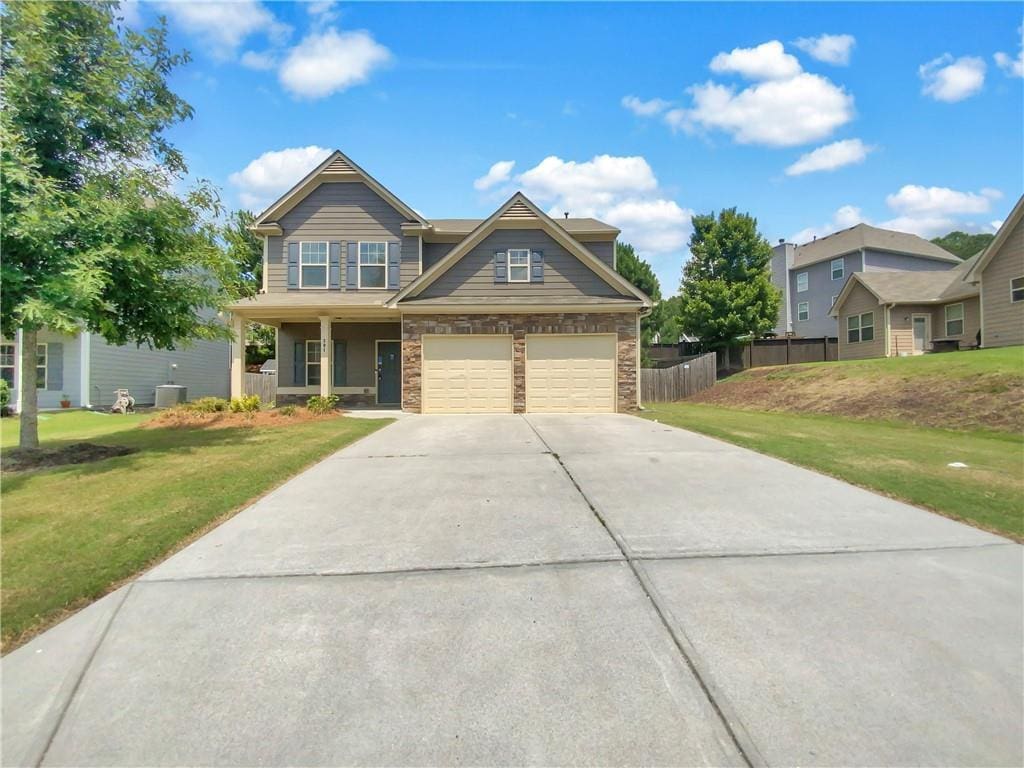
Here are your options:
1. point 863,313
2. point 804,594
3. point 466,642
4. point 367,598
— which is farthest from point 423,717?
point 863,313

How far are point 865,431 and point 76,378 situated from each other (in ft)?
78.9

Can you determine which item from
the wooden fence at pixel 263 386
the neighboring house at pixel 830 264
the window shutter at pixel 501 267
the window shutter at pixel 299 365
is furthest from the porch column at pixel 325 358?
the neighboring house at pixel 830 264

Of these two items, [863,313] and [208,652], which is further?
[863,313]

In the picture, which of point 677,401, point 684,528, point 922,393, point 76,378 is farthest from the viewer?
point 677,401

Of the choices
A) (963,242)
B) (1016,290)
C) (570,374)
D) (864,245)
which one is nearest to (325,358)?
(570,374)

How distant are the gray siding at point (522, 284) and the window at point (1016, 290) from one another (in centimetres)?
1604

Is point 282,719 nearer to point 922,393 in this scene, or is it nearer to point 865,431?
point 865,431

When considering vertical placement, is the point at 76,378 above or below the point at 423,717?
above

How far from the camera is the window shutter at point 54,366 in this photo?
59.2ft

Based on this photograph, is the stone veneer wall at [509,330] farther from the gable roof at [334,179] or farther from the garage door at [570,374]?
the gable roof at [334,179]

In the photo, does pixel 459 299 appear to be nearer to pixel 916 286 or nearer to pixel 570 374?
pixel 570 374

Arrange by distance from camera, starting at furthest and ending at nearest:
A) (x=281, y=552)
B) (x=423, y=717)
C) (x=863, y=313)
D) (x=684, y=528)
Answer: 1. (x=863, y=313)
2. (x=684, y=528)
3. (x=281, y=552)
4. (x=423, y=717)

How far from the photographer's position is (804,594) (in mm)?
3670

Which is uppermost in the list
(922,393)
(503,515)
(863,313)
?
(863,313)
